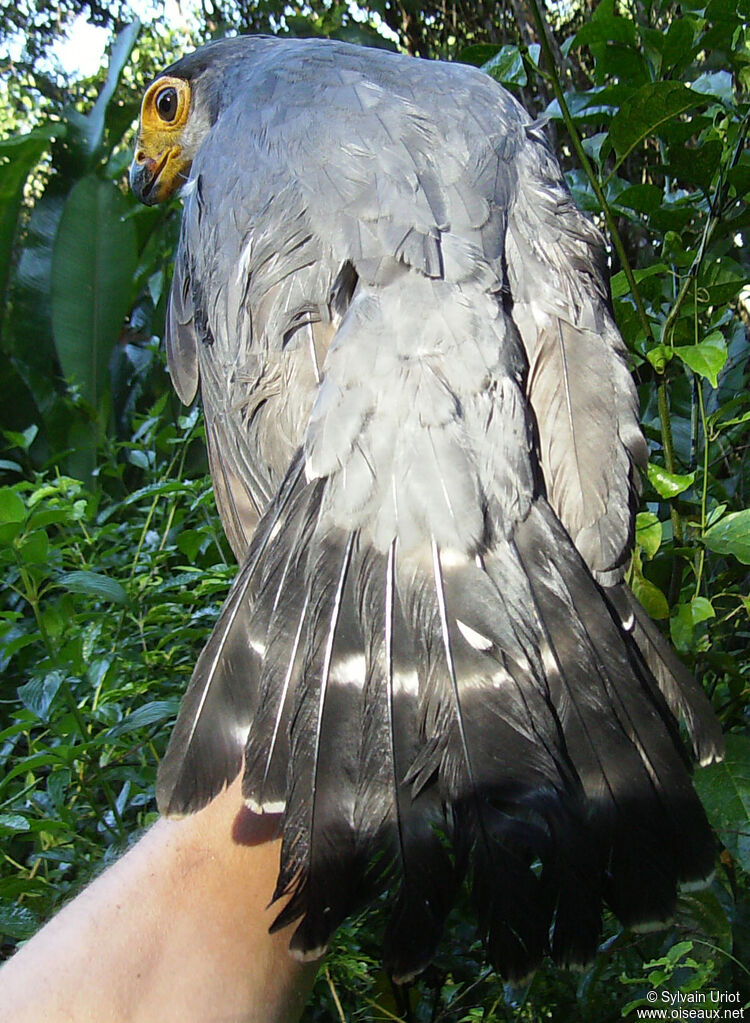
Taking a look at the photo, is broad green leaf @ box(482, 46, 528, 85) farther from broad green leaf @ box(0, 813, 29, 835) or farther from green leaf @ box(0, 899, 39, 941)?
green leaf @ box(0, 899, 39, 941)

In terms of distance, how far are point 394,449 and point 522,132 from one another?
0.70 metres

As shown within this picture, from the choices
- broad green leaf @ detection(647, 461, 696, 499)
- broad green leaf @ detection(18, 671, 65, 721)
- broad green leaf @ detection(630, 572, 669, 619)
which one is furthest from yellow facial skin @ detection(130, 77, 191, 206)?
broad green leaf @ detection(630, 572, 669, 619)

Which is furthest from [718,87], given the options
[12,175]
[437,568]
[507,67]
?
[12,175]

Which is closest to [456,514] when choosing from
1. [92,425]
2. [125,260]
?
[92,425]

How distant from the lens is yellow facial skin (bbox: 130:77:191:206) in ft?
7.63

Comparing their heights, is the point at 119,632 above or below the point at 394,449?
below

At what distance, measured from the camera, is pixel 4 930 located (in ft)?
4.79

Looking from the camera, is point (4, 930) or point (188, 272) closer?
point (4, 930)

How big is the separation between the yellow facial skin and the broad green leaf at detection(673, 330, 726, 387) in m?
1.45

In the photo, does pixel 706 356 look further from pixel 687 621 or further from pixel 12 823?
pixel 12 823

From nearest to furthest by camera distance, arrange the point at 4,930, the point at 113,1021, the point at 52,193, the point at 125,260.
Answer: the point at 113,1021 < the point at 4,930 < the point at 125,260 < the point at 52,193

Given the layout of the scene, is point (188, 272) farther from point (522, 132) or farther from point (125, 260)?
point (125, 260)

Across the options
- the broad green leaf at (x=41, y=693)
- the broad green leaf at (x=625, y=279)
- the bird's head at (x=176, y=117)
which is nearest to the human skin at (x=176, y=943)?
the broad green leaf at (x=41, y=693)

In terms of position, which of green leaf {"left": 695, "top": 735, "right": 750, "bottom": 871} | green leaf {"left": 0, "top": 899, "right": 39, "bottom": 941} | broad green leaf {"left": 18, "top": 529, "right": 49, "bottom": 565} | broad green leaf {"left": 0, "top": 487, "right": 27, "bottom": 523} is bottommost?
green leaf {"left": 0, "top": 899, "right": 39, "bottom": 941}
